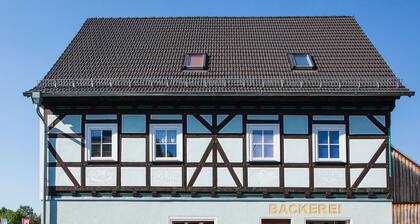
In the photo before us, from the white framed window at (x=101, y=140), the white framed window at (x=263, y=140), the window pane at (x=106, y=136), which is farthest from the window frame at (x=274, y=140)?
the window pane at (x=106, y=136)

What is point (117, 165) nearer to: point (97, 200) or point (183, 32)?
point (97, 200)

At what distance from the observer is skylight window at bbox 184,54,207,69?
62.4 feet

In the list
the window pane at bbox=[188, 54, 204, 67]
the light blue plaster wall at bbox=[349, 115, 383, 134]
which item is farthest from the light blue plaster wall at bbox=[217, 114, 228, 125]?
the light blue plaster wall at bbox=[349, 115, 383, 134]

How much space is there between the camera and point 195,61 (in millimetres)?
19453

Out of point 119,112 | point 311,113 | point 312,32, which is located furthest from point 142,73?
point 312,32

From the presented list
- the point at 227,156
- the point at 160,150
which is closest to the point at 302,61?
the point at 227,156

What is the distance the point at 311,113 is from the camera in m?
17.8

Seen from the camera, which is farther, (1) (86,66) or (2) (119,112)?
(1) (86,66)

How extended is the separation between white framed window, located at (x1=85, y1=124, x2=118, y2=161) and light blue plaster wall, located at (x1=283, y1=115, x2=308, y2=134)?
5.08 metres

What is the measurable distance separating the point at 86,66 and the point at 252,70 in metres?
5.35

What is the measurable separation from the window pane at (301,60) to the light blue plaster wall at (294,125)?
6.88 ft

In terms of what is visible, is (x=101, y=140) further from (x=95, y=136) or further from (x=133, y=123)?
(x=133, y=123)

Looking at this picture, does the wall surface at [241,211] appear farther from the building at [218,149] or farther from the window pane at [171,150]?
the window pane at [171,150]

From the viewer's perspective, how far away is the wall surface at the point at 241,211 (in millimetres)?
17391
